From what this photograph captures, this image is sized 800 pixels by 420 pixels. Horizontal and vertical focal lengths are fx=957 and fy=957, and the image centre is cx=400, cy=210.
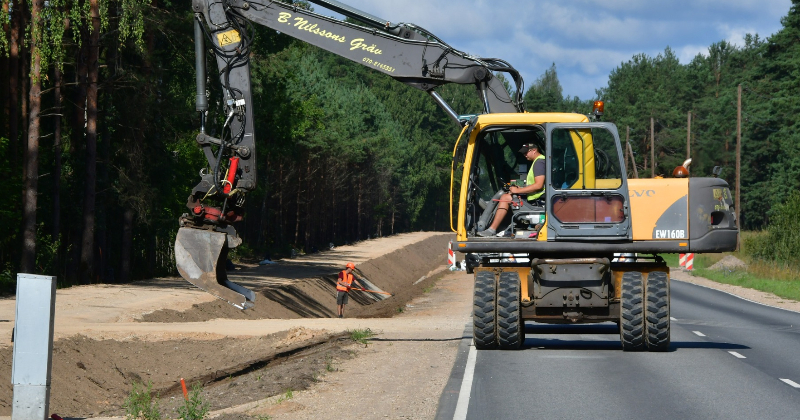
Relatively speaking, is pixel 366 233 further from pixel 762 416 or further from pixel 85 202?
pixel 762 416

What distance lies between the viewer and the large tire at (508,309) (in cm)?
1497

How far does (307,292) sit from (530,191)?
23.6m

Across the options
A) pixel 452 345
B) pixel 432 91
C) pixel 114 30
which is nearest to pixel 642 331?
pixel 452 345

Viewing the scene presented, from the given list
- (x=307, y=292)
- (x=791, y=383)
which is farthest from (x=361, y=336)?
(x=307, y=292)

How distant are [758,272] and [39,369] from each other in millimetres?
45701

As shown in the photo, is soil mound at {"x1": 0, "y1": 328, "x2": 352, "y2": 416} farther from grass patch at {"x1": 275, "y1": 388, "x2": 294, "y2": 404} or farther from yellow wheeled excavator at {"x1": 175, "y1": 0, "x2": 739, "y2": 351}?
yellow wheeled excavator at {"x1": 175, "y1": 0, "x2": 739, "y2": 351}

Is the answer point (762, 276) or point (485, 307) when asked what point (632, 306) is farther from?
point (762, 276)

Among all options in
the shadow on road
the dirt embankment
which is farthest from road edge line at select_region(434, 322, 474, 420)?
the dirt embankment

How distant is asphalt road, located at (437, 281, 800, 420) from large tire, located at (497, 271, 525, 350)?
1.10ft

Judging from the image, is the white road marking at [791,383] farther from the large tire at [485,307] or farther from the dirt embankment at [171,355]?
the dirt embankment at [171,355]

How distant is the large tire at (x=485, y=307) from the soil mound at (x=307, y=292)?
438 inches

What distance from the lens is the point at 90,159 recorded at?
32531 mm

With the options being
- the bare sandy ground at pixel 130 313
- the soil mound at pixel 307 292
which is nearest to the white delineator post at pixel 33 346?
the bare sandy ground at pixel 130 313

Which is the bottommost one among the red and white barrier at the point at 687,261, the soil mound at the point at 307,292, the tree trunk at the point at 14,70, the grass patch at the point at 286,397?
the soil mound at the point at 307,292
